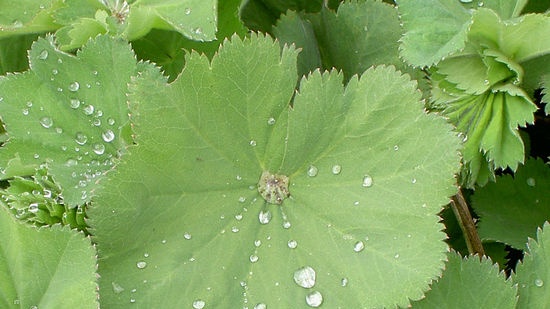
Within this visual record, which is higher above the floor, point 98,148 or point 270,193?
point 98,148

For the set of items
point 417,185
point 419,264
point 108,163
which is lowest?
point 419,264

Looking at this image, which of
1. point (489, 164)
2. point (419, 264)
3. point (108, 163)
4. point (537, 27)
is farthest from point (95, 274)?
point (537, 27)

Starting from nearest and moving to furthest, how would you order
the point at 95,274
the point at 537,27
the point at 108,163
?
1. the point at 95,274
2. the point at 537,27
3. the point at 108,163

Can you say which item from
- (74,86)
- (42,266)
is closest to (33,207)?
(42,266)

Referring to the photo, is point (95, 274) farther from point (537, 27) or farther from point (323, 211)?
point (537, 27)

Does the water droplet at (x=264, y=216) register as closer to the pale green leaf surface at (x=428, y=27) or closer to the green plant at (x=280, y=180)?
the green plant at (x=280, y=180)

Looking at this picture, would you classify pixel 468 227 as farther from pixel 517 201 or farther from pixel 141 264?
pixel 141 264

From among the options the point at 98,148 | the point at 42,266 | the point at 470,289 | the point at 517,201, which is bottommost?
the point at 470,289

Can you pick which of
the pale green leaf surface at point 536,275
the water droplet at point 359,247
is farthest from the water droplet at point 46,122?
the pale green leaf surface at point 536,275
